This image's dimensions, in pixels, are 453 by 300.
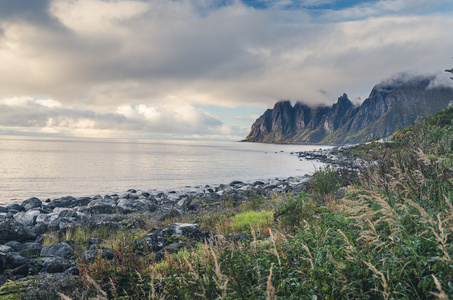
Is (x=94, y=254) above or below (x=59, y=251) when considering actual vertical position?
above

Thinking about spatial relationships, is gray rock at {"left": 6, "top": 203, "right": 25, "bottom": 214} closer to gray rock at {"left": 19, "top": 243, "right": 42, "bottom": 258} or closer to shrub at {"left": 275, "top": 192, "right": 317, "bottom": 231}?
gray rock at {"left": 19, "top": 243, "right": 42, "bottom": 258}

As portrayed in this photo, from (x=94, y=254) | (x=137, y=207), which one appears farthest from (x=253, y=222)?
(x=137, y=207)

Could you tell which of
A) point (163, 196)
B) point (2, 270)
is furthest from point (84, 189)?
point (2, 270)

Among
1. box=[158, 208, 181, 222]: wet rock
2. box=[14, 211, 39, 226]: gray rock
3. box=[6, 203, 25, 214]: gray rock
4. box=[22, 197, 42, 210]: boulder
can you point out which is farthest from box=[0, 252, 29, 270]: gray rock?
box=[22, 197, 42, 210]: boulder

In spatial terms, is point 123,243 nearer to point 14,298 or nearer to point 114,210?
point 14,298

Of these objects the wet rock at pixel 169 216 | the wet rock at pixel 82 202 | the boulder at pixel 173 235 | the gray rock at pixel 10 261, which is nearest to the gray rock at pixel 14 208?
the wet rock at pixel 82 202

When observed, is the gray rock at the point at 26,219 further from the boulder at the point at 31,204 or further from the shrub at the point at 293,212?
the shrub at the point at 293,212

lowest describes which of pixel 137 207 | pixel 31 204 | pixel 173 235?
pixel 31 204

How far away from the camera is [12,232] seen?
11961mm

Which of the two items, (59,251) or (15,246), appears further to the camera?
(15,246)

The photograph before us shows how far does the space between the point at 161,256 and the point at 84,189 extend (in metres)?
29.9

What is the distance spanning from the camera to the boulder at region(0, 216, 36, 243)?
11.7m

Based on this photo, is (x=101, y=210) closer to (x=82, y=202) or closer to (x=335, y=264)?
(x=82, y=202)

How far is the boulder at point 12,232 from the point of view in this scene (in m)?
11.7
